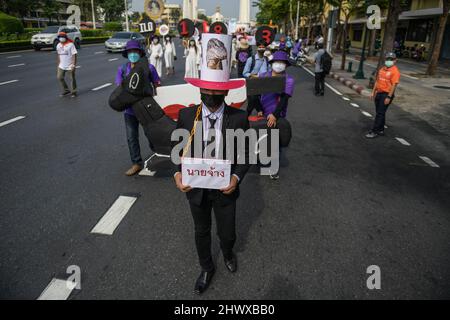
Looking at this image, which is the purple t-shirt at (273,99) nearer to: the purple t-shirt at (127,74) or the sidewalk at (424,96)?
the purple t-shirt at (127,74)

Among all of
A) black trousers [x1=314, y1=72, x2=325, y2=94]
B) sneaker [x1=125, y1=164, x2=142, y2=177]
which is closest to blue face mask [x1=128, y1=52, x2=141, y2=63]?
sneaker [x1=125, y1=164, x2=142, y2=177]

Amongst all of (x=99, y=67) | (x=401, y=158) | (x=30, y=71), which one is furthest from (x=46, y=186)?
(x=99, y=67)

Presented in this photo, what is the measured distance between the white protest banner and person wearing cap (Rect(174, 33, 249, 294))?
3.0 inches

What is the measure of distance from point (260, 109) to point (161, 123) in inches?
64.1

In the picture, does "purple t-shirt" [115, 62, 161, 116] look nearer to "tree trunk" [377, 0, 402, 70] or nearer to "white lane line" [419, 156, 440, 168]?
"white lane line" [419, 156, 440, 168]

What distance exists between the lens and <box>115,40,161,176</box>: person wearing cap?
194 inches

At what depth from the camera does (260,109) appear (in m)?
5.39

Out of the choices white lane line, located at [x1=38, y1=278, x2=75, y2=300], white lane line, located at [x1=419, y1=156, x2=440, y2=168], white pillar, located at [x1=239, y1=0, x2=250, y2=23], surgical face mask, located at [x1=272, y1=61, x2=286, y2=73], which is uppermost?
white pillar, located at [x1=239, y1=0, x2=250, y2=23]

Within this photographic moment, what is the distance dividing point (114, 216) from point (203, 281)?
5.43 ft

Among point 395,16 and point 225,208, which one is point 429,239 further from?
point 395,16

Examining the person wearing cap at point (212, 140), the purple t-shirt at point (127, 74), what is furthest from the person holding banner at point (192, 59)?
the person wearing cap at point (212, 140)

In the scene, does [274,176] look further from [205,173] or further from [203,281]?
[205,173]

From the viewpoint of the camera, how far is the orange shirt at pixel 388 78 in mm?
6941

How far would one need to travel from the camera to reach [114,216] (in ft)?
13.3
